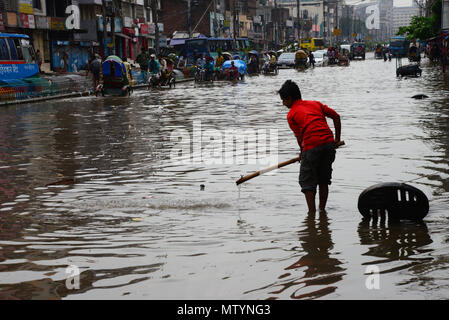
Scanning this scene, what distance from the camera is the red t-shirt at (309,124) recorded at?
757cm

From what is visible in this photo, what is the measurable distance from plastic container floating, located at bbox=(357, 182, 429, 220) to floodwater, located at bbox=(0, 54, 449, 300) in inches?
6.9

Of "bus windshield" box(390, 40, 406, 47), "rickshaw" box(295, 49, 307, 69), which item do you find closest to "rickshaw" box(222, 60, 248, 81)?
"rickshaw" box(295, 49, 307, 69)

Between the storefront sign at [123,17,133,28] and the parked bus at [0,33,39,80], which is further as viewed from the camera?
the storefront sign at [123,17,133,28]

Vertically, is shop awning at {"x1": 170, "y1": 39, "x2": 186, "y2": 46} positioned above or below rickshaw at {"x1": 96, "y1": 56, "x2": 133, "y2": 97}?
above

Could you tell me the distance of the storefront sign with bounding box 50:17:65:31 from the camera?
173 feet

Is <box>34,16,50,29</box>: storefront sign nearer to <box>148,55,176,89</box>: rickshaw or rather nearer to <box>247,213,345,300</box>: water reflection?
<box>148,55,176,89</box>: rickshaw

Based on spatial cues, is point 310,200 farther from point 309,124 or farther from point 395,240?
point 395,240

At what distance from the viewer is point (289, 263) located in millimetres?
5879

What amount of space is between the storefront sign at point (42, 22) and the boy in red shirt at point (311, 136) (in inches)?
1777

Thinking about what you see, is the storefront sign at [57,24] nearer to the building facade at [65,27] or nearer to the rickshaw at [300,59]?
the building facade at [65,27]

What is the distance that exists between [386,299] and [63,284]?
227cm
